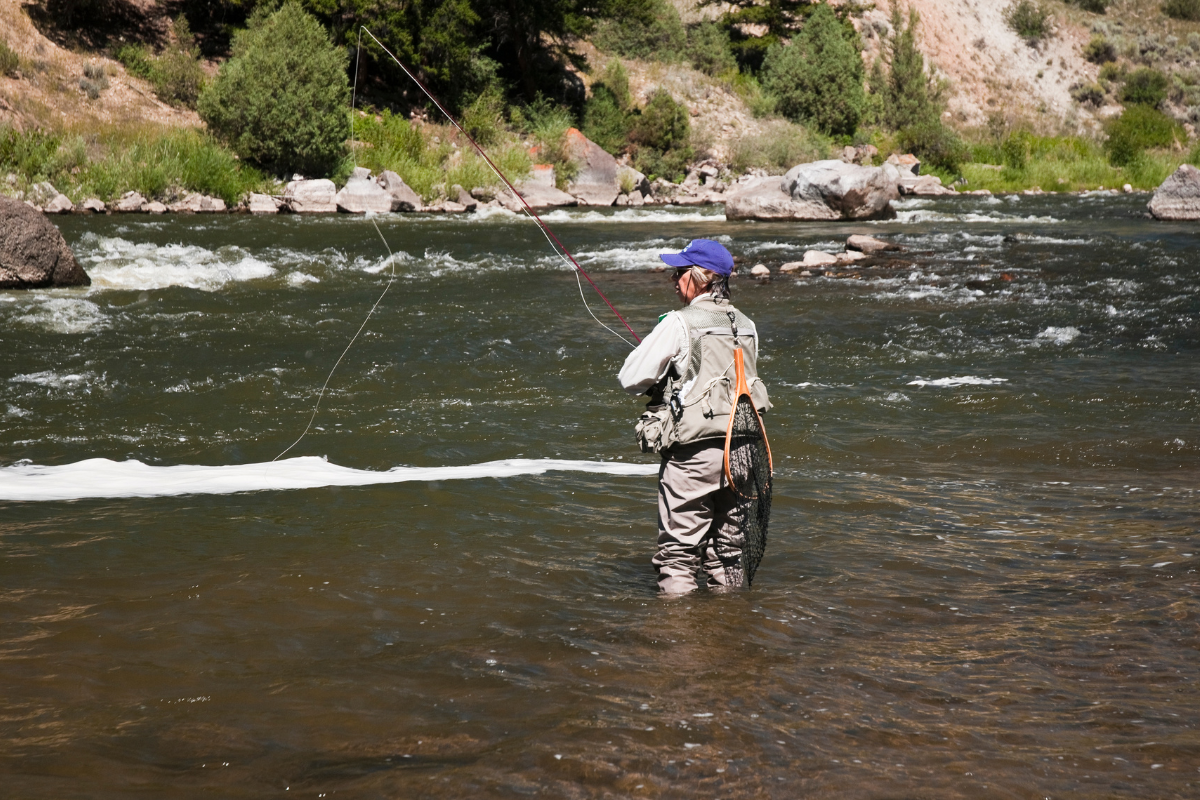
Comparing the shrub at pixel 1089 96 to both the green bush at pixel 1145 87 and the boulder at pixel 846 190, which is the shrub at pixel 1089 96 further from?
the boulder at pixel 846 190

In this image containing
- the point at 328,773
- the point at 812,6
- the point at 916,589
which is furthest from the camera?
the point at 812,6

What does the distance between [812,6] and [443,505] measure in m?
48.5

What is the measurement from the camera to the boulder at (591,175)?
1216 inches

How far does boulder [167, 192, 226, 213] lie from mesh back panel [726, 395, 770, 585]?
71.9 feet

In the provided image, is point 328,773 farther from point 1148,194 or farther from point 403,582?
point 1148,194

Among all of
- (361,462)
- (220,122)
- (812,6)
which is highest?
(812,6)

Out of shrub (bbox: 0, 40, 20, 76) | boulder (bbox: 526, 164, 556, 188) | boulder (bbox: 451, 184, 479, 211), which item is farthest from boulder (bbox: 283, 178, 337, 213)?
shrub (bbox: 0, 40, 20, 76)

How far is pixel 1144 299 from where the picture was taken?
13.0 meters

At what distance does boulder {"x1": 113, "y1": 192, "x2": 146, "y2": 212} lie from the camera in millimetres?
22844

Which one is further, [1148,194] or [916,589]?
[1148,194]

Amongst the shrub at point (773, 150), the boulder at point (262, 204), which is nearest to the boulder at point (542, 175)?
the boulder at point (262, 204)

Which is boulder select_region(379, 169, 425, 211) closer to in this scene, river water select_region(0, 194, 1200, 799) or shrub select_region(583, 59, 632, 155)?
shrub select_region(583, 59, 632, 155)

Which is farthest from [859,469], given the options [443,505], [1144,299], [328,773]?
[1144,299]

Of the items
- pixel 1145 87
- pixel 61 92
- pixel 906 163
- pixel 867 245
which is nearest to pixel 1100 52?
pixel 1145 87
